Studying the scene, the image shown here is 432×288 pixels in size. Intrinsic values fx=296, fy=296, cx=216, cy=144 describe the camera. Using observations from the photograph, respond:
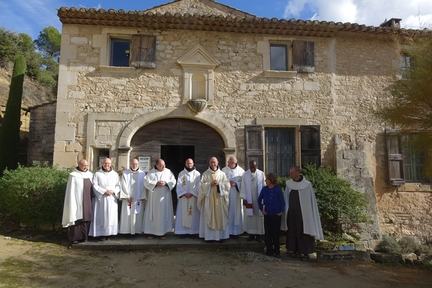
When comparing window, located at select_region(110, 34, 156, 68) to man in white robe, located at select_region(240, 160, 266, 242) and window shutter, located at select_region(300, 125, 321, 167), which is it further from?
window shutter, located at select_region(300, 125, 321, 167)

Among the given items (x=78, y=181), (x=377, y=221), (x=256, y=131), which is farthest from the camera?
(x=256, y=131)

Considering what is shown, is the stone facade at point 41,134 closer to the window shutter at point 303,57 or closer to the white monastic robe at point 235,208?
the white monastic robe at point 235,208

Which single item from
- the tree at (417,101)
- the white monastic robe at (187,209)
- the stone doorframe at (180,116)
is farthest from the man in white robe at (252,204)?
the tree at (417,101)

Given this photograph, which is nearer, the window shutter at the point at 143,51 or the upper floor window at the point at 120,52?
the window shutter at the point at 143,51

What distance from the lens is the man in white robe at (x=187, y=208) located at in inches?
247

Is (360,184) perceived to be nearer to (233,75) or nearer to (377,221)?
(377,221)

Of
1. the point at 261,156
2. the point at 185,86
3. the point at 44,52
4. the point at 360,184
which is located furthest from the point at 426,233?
the point at 44,52

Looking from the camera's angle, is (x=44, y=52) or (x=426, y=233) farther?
(x=44, y=52)

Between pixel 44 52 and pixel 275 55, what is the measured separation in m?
27.1

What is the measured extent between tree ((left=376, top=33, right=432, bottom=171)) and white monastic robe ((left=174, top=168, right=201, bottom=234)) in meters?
4.08

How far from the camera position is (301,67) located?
895cm

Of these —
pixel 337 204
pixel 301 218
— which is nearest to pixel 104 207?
pixel 301 218

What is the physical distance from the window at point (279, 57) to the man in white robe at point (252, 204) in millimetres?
4124

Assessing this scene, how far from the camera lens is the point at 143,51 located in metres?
8.51
